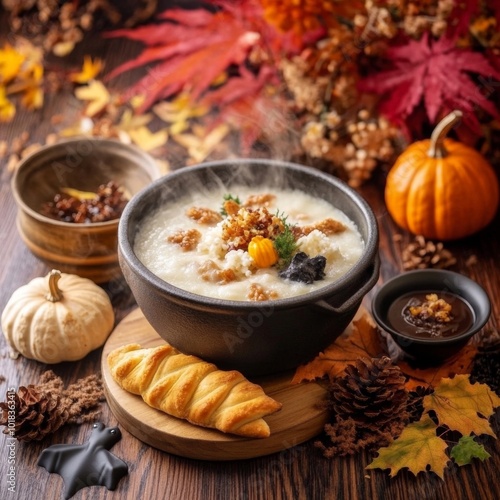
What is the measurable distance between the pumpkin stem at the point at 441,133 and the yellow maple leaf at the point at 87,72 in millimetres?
1882

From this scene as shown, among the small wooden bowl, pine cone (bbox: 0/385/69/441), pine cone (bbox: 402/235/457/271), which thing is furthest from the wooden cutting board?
pine cone (bbox: 402/235/457/271)

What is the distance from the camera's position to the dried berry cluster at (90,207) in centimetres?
293

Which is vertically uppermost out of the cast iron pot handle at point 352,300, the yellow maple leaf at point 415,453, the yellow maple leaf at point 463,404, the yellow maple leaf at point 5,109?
the cast iron pot handle at point 352,300

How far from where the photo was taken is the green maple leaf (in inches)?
86.9

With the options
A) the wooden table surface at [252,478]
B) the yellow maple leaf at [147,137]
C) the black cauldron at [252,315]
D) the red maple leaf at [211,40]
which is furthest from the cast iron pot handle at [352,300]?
the yellow maple leaf at [147,137]

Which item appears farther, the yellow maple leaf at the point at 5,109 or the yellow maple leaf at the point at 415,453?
the yellow maple leaf at the point at 5,109

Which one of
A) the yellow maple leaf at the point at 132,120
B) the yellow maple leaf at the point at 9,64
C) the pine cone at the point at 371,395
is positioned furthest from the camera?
the yellow maple leaf at the point at 9,64

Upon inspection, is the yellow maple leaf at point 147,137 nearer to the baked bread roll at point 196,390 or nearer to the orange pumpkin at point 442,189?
the orange pumpkin at point 442,189

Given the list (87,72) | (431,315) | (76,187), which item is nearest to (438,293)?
(431,315)

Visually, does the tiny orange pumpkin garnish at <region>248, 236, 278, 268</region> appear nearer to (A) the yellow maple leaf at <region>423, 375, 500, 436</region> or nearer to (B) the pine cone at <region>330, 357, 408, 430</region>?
(B) the pine cone at <region>330, 357, 408, 430</region>

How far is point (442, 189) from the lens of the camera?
119 inches

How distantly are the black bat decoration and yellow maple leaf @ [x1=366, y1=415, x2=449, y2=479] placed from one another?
711mm

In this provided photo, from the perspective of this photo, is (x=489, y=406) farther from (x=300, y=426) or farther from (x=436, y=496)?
(x=300, y=426)

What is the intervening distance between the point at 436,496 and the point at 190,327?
812 mm
